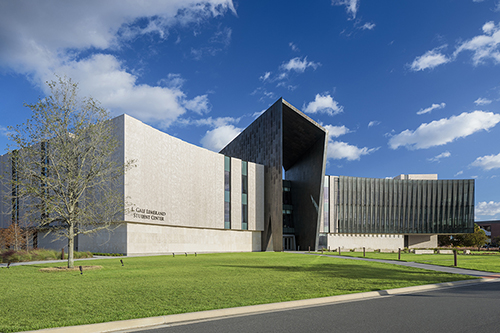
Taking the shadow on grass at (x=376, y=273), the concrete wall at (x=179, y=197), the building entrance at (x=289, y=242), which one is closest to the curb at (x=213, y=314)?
the shadow on grass at (x=376, y=273)

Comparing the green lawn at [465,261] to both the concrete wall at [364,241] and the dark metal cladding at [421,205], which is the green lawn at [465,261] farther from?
the dark metal cladding at [421,205]

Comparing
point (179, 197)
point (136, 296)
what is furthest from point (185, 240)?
point (136, 296)

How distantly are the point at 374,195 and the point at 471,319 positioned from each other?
7137 centimetres

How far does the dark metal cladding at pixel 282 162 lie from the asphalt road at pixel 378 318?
44.1 meters

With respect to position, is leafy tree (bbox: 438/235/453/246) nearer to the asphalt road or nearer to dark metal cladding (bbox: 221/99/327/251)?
dark metal cladding (bbox: 221/99/327/251)

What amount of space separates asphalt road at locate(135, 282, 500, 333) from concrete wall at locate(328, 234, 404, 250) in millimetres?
64439

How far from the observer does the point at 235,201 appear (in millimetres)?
52750

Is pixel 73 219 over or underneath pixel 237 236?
over

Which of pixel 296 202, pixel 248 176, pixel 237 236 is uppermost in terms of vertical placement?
pixel 248 176

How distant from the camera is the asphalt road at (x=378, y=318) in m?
6.88

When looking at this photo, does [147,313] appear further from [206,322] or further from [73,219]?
[73,219]

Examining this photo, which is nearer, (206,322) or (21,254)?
(206,322)

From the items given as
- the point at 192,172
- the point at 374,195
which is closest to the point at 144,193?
the point at 192,172

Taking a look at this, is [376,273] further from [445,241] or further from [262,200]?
[445,241]
